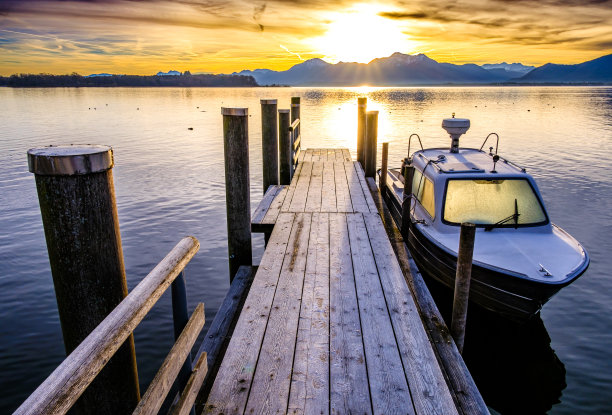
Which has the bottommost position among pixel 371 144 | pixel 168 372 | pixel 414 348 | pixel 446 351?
pixel 446 351

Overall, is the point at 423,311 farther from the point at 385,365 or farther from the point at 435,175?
the point at 435,175

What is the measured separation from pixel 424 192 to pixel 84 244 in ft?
25.3

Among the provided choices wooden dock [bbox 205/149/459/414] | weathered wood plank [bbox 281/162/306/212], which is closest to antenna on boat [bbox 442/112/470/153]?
weathered wood plank [bbox 281/162/306/212]

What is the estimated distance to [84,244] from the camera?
2.17m

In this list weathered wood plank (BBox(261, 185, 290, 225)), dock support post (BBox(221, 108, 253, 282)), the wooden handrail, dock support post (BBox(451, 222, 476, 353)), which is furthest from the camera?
weathered wood plank (BBox(261, 185, 290, 225))

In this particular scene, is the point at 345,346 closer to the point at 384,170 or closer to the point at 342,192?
the point at 342,192

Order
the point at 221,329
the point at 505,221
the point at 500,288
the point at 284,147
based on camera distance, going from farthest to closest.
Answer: the point at 284,147 < the point at 505,221 < the point at 500,288 < the point at 221,329

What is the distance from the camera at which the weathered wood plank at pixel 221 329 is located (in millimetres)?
3648

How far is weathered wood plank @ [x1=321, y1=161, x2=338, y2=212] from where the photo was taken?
8.16 metres

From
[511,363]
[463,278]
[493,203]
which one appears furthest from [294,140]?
[463,278]

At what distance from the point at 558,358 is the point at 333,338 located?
226 inches

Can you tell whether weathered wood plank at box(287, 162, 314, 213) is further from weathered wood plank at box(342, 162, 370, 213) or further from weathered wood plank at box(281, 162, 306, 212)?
weathered wood plank at box(342, 162, 370, 213)

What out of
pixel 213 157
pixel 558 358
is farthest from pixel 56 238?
pixel 213 157

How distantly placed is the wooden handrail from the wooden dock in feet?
4.77
